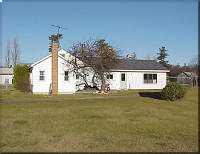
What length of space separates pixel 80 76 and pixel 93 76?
1745mm

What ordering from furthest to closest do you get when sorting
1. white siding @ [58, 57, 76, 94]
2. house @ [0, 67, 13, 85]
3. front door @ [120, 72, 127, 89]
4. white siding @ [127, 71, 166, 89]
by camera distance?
house @ [0, 67, 13, 85] → white siding @ [127, 71, 166, 89] → front door @ [120, 72, 127, 89] → white siding @ [58, 57, 76, 94]

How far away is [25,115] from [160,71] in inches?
993

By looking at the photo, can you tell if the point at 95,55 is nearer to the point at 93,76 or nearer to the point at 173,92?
the point at 93,76

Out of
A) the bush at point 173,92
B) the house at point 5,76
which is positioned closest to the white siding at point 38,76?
the bush at point 173,92

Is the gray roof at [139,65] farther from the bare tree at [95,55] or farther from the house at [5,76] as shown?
the house at [5,76]

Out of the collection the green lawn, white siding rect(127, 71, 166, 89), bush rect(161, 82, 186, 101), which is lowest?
the green lawn

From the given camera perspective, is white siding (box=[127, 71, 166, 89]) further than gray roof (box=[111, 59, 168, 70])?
No

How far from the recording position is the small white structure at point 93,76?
2580 cm

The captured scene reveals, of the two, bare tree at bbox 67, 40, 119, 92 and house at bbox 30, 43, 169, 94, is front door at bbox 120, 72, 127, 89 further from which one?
bare tree at bbox 67, 40, 119, 92

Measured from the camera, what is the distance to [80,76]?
100ft

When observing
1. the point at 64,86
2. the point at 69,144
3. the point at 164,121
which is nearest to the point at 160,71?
the point at 64,86

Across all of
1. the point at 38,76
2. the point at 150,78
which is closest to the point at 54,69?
the point at 38,76

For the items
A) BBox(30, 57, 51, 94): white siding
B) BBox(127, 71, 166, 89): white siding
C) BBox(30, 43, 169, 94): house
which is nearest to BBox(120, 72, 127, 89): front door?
BBox(30, 43, 169, 94): house

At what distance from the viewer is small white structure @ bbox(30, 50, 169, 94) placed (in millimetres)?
25797
